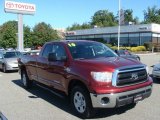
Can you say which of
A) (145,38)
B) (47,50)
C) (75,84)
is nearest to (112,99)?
(75,84)

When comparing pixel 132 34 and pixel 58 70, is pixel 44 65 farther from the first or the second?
pixel 132 34

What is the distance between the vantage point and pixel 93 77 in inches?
263

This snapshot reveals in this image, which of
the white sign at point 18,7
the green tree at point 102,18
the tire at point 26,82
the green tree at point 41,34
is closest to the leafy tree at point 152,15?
the green tree at point 102,18

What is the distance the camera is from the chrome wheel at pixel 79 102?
7.08m

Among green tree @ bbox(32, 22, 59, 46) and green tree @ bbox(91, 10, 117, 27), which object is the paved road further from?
green tree @ bbox(91, 10, 117, 27)

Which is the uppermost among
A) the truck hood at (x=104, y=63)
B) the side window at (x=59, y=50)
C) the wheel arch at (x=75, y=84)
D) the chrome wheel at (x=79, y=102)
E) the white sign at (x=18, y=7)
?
the white sign at (x=18, y=7)

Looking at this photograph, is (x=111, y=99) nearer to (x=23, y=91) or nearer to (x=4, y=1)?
(x=23, y=91)

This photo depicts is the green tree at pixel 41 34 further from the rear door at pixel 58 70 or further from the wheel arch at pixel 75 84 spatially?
the wheel arch at pixel 75 84

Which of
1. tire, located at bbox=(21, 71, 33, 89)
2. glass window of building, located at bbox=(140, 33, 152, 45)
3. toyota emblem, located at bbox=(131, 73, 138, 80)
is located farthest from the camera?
glass window of building, located at bbox=(140, 33, 152, 45)

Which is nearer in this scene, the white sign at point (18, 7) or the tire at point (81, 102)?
the tire at point (81, 102)

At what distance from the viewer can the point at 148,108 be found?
7.94m

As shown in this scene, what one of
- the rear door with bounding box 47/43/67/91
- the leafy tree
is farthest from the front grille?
the leafy tree

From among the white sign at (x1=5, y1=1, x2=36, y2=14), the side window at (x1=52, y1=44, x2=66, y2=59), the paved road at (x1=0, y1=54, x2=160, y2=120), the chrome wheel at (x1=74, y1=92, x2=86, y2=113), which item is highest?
the white sign at (x1=5, y1=1, x2=36, y2=14)

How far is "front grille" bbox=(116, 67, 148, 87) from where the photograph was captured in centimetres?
663
